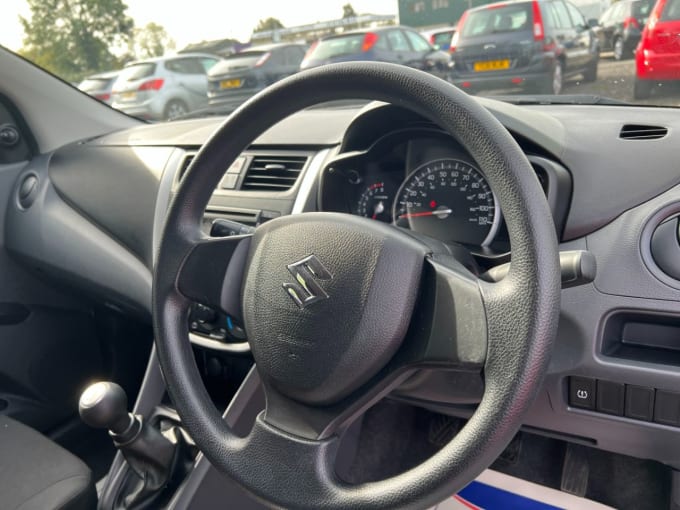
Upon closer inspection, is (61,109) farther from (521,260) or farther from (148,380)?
(521,260)

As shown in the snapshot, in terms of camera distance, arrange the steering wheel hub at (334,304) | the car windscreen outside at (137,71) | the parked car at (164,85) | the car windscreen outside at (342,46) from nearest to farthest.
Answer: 1. the steering wheel hub at (334,304)
2. the car windscreen outside at (342,46)
3. the parked car at (164,85)
4. the car windscreen outside at (137,71)

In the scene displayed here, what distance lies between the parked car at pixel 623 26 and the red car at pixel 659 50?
39 mm

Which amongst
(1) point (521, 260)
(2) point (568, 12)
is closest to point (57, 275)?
(1) point (521, 260)

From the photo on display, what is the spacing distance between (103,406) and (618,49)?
5.16 feet

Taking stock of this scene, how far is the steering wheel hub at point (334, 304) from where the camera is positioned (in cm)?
95

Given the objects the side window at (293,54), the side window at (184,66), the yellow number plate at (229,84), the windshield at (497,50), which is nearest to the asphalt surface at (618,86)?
the windshield at (497,50)

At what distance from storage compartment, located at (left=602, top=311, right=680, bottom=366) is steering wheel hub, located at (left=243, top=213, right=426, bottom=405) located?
1.50 feet

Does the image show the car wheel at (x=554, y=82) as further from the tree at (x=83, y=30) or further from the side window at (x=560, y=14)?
the tree at (x=83, y=30)

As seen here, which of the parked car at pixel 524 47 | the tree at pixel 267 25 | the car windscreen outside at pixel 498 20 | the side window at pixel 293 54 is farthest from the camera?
the tree at pixel 267 25

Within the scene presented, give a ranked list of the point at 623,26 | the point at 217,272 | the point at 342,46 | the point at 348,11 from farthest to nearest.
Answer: the point at 342,46, the point at 348,11, the point at 623,26, the point at 217,272

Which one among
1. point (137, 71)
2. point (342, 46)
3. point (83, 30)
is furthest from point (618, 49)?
point (83, 30)

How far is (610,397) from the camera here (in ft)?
3.92

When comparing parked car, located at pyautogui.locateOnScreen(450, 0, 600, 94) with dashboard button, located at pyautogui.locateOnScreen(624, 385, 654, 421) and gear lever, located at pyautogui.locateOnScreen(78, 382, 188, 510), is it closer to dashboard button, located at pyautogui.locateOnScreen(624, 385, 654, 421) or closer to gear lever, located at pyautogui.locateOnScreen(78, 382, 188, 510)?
dashboard button, located at pyautogui.locateOnScreen(624, 385, 654, 421)

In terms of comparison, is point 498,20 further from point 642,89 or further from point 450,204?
point 450,204
